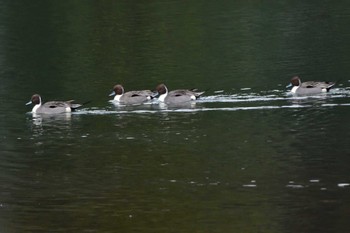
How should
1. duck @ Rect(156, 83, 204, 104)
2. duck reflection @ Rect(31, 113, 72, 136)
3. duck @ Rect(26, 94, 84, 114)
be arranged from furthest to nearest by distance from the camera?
duck @ Rect(156, 83, 204, 104)
duck @ Rect(26, 94, 84, 114)
duck reflection @ Rect(31, 113, 72, 136)

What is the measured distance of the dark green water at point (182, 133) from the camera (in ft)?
65.7

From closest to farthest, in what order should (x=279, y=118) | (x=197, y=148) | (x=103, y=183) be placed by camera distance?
1. (x=103, y=183)
2. (x=197, y=148)
3. (x=279, y=118)

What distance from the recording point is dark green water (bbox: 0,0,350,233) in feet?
65.7

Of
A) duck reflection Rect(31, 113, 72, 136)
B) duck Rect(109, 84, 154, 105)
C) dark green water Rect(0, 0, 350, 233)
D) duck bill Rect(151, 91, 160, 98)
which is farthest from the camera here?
duck bill Rect(151, 91, 160, 98)

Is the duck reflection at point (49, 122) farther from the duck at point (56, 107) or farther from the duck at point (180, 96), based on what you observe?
the duck at point (180, 96)

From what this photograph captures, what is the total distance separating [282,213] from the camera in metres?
19.6

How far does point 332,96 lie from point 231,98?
Result: 106 inches

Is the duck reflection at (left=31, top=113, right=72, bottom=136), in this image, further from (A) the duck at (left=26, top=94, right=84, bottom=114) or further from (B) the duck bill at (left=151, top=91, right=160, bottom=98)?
(B) the duck bill at (left=151, top=91, right=160, bottom=98)

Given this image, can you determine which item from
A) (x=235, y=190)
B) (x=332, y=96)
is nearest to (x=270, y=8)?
(x=332, y=96)

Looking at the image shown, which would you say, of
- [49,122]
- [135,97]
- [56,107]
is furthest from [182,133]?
[135,97]

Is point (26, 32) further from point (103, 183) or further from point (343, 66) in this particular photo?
point (103, 183)

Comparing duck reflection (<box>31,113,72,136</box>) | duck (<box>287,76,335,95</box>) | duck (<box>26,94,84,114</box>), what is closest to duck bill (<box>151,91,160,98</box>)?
duck (<box>26,94,84,114</box>)

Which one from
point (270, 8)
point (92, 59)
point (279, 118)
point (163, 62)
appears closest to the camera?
point (279, 118)

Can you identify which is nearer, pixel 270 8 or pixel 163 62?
pixel 163 62
